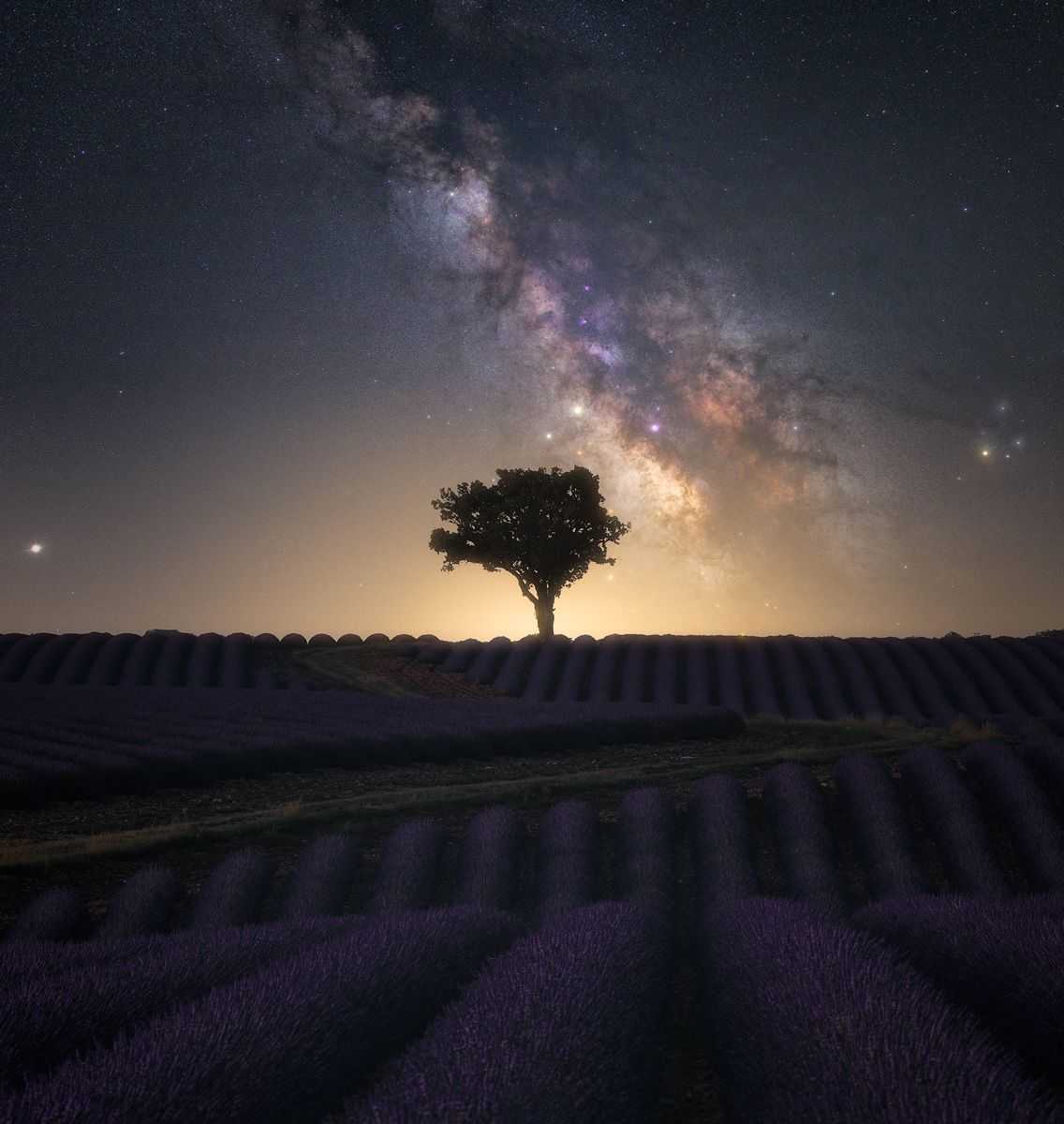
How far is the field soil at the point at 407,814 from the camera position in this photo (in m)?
8.97

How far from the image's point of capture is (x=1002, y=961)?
381cm

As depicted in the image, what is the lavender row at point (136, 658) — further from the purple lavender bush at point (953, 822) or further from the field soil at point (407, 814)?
the purple lavender bush at point (953, 822)

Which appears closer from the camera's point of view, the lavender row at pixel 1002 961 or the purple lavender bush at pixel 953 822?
the lavender row at pixel 1002 961

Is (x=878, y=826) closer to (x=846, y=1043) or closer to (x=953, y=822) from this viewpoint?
(x=953, y=822)

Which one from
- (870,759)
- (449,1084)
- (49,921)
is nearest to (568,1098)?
(449,1084)

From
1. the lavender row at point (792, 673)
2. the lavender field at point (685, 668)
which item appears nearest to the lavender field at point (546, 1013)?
the lavender row at point (792, 673)

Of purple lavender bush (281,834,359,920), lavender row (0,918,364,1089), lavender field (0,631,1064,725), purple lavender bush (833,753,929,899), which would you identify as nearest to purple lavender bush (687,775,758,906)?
purple lavender bush (833,753,929,899)

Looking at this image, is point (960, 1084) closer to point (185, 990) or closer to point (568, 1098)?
point (568, 1098)

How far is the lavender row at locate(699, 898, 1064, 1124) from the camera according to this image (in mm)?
2338

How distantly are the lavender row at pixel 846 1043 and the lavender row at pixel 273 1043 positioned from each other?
4.82 feet

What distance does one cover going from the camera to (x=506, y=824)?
10094mm

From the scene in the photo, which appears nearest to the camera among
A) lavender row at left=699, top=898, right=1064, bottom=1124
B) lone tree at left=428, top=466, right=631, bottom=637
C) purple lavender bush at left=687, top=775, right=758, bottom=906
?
lavender row at left=699, top=898, right=1064, bottom=1124

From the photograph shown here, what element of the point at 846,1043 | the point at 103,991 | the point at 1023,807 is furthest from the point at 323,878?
the point at 1023,807

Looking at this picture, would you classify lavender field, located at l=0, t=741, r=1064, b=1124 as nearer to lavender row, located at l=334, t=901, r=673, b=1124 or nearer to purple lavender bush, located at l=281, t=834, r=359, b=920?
lavender row, located at l=334, t=901, r=673, b=1124
